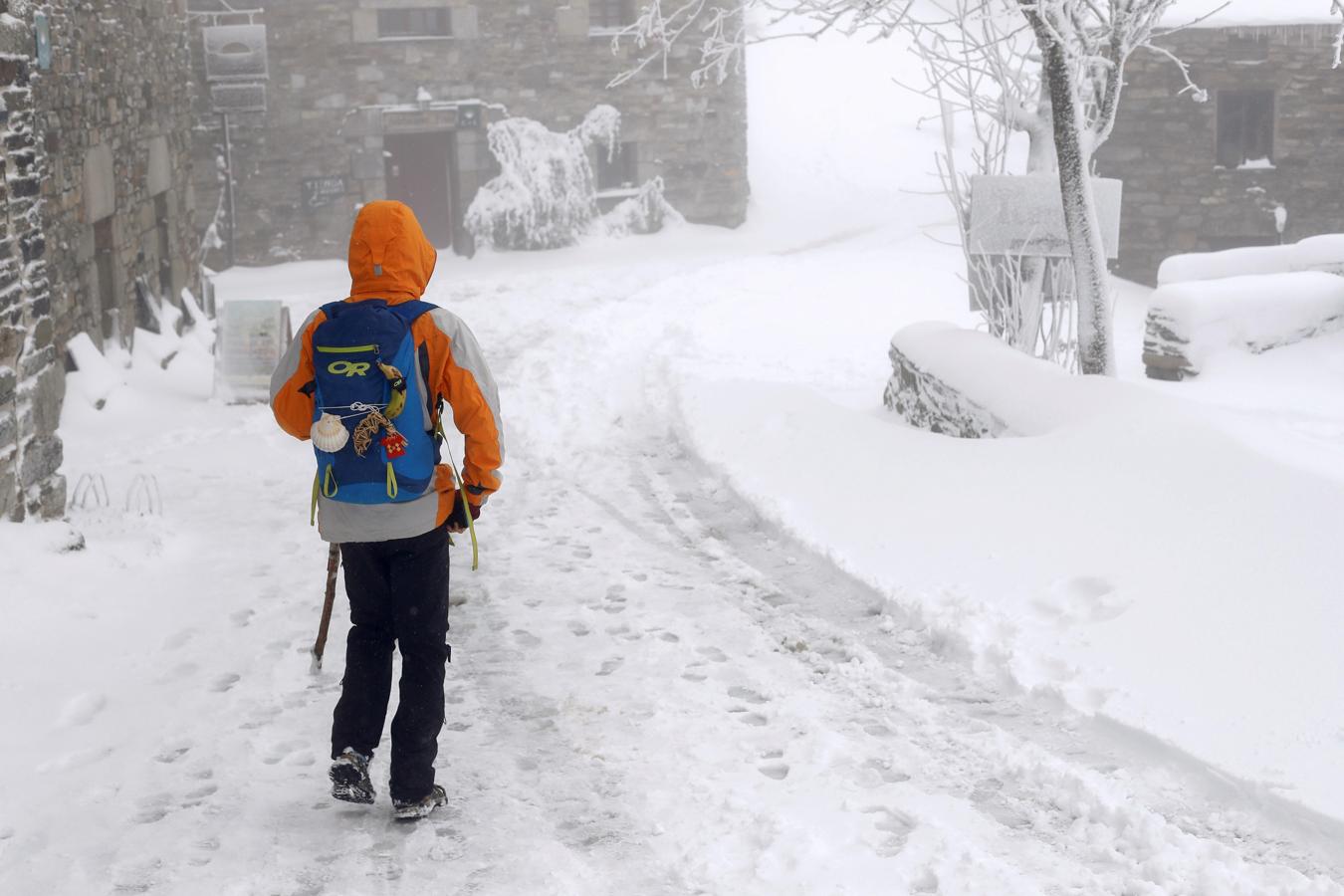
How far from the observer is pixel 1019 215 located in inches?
350

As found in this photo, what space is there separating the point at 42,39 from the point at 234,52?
12610mm

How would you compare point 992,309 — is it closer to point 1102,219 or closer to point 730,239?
point 1102,219

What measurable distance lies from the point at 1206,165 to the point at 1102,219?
11681mm

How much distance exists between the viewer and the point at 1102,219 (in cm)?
857

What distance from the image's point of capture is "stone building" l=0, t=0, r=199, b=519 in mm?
6133

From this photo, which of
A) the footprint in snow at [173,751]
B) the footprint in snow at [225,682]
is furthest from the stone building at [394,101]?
the footprint in snow at [173,751]

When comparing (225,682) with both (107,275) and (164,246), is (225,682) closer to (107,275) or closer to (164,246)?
(107,275)

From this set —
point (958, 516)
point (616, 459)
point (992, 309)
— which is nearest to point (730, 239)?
point (992, 309)

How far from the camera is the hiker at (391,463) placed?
3.82 metres

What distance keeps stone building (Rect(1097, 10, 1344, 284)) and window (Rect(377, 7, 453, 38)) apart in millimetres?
9766

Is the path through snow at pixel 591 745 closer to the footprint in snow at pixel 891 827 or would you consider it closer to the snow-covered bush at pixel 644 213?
the footprint in snow at pixel 891 827

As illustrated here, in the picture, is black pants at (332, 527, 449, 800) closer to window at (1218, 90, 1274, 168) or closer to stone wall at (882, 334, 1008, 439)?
stone wall at (882, 334, 1008, 439)

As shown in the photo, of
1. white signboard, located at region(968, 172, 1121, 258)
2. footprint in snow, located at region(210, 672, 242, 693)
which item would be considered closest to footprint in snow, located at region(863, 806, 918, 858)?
footprint in snow, located at region(210, 672, 242, 693)

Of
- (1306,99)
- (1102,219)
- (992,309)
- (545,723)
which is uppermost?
(1306,99)
